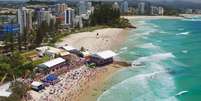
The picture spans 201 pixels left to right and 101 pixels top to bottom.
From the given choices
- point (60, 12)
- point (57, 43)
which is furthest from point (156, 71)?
point (60, 12)

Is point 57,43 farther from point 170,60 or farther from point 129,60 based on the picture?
point 170,60

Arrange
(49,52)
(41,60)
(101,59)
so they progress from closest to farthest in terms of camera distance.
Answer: (41,60)
(101,59)
(49,52)

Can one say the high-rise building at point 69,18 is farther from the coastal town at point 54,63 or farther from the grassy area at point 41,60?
the grassy area at point 41,60

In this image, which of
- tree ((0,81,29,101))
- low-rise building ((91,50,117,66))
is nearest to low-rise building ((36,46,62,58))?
low-rise building ((91,50,117,66))

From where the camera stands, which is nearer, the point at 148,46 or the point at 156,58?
the point at 156,58

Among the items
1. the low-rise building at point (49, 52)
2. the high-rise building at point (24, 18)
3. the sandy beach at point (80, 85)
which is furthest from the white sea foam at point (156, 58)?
the high-rise building at point (24, 18)

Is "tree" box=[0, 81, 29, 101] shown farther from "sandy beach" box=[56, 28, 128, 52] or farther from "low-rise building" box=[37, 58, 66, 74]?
"sandy beach" box=[56, 28, 128, 52]

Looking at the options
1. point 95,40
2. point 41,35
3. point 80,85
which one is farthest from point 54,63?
point 95,40

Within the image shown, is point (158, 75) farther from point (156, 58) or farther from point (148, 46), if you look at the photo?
point (148, 46)
